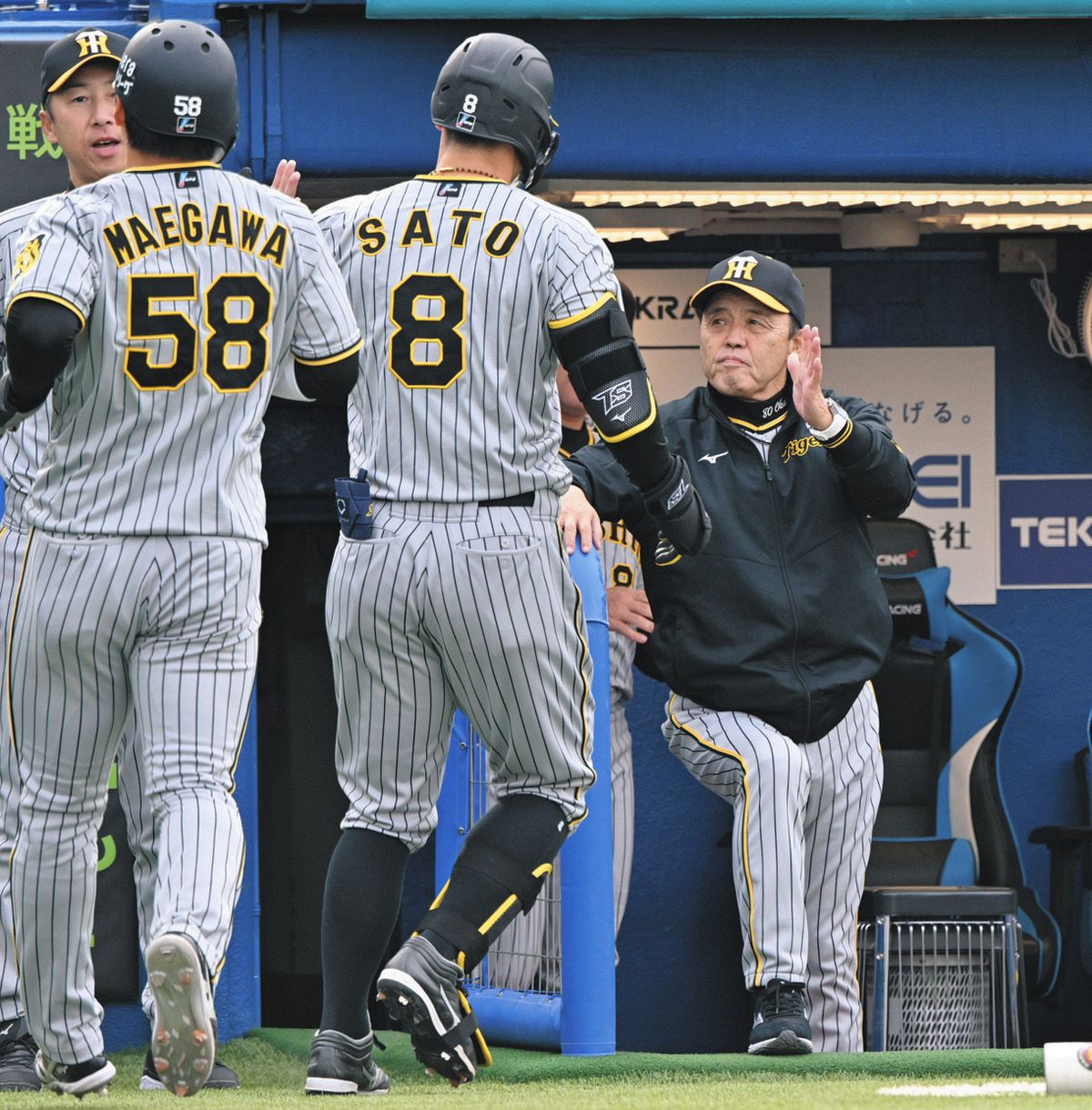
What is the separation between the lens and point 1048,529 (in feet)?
20.8

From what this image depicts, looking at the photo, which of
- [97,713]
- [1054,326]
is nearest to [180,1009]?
[97,713]

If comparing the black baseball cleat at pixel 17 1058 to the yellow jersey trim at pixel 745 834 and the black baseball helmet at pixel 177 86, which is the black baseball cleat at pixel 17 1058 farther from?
the black baseball helmet at pixel 177 86

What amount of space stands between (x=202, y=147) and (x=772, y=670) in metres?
1.94

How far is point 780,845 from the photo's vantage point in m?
4.76

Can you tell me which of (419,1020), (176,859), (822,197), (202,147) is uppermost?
(822,197)

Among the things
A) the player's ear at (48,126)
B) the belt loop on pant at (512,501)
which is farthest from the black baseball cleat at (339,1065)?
the player's ear at (48,126)

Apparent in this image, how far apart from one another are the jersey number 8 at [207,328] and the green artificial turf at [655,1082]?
1.23 meters

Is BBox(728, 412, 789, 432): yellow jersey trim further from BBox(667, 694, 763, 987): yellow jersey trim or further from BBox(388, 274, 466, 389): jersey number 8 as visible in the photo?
BBox(388, 274, 466, 389): jersey number 8

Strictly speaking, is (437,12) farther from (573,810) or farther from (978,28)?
(573,810)

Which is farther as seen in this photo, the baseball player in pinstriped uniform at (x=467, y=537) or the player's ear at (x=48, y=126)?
the player's ear at (x=48, y=126)

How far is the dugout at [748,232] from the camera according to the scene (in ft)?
17.4

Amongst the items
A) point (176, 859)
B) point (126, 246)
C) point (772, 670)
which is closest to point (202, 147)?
point (126, 246)

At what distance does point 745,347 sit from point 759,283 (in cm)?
15

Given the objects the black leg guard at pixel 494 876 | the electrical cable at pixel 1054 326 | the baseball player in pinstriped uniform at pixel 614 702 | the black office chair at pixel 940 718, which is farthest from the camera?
the electrical cable at pixel 1054 326
